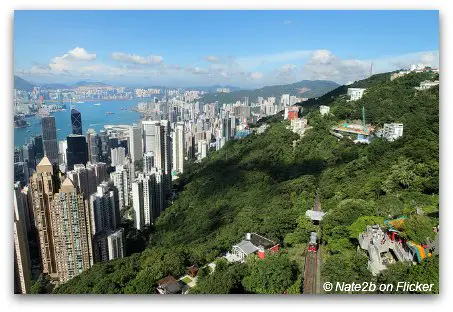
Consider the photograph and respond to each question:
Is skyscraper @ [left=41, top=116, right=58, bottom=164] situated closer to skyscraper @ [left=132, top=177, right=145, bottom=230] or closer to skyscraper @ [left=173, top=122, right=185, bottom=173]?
skyscraper @ [left=132, top=177, right=145, bottom=230]

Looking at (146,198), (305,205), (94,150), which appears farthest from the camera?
(94,150)

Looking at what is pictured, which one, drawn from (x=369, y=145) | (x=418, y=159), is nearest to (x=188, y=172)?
(x=369, y=145)

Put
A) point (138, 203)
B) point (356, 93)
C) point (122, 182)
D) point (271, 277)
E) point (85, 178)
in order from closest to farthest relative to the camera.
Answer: point (271, 277) → point (85, 178) → point (138, 203) → point (356, 93) → point (122, 182)

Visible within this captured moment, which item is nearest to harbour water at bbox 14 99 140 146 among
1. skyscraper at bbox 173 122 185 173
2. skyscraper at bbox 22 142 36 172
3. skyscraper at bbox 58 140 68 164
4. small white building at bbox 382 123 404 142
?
skyscraper at bbox 22 142 36 172

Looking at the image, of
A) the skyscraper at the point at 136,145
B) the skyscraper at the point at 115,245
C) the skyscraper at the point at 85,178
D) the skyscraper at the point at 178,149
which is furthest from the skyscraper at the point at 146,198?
the skyscraper at the point at 178,149

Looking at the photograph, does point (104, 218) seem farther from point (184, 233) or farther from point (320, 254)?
point (320, 254)

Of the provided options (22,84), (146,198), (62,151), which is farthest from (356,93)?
(22,84)

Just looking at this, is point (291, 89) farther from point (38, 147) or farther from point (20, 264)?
point (20, 264)
